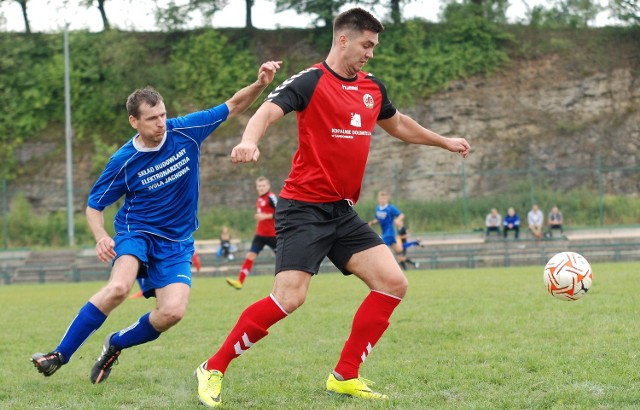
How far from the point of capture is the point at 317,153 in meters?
5.31

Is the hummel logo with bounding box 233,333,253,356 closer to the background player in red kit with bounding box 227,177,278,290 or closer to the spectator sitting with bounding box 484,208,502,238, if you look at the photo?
the background player in red kit with bounding box 227,177,278,290

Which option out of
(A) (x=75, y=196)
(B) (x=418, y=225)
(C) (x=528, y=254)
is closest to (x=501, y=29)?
(B) (x=418, y=225)

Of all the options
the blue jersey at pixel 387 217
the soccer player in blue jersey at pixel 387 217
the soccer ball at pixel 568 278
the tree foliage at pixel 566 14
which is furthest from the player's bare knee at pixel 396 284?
the tree foliage at pixel 566 14

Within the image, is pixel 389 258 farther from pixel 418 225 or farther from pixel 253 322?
pixel 418 225

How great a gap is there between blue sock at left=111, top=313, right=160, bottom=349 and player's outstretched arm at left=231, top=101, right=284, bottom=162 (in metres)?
1.84

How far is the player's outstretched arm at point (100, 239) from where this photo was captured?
5586 millimetres

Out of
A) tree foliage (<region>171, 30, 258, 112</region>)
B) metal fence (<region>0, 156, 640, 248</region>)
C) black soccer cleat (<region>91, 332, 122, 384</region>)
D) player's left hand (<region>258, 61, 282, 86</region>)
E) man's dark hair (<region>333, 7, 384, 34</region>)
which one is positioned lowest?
metal fence (<region>0, 156, 640, 248</region>)

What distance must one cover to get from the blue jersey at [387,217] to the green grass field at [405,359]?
8.69 metres

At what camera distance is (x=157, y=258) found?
602 centimetres

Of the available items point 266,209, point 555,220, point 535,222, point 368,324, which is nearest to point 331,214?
point 368,324

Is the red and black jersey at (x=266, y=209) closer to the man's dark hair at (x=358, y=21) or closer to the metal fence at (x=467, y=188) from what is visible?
the man's dark hair at (x=358, y=21)

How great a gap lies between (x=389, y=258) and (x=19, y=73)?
1377 inches

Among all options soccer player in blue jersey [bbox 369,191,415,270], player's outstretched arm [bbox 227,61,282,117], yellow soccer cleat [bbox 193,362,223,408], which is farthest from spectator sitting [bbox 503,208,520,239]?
yellow soccer cleat [bbox 193,362,223,408]

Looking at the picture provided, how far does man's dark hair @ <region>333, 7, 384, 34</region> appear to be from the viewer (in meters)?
5.26
